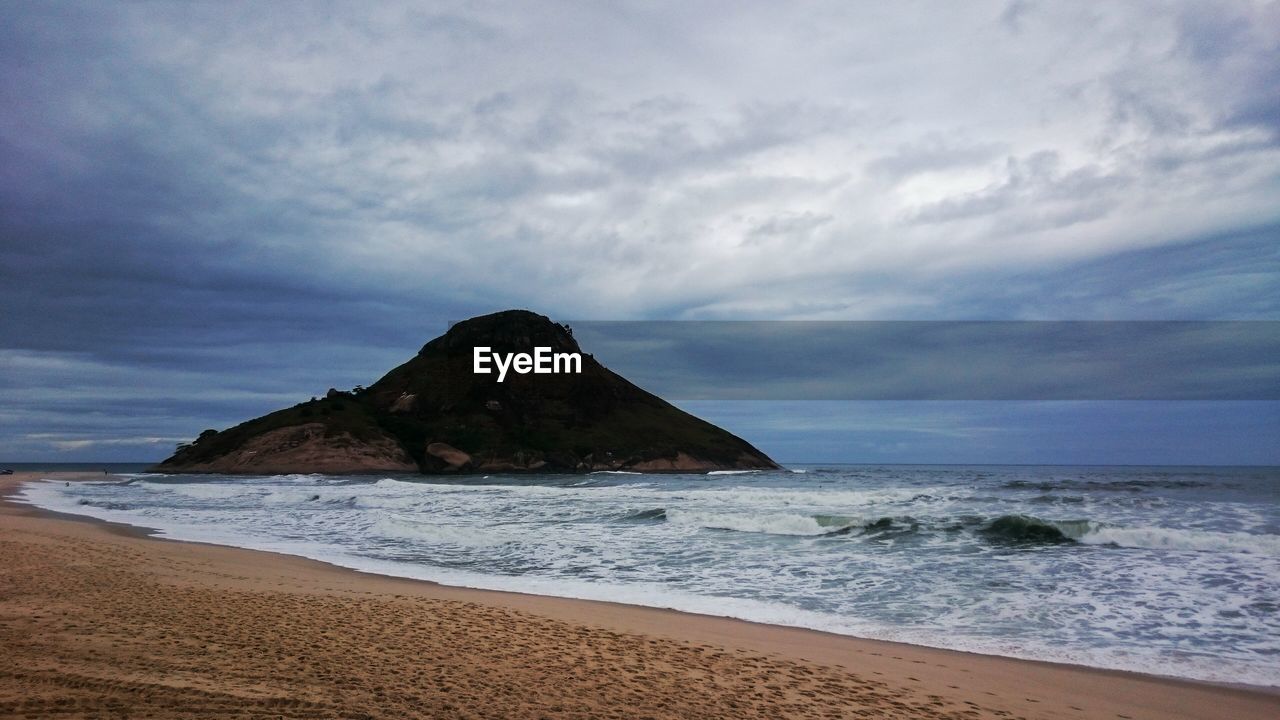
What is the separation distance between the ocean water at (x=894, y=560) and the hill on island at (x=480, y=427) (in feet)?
177

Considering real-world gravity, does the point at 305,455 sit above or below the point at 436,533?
above

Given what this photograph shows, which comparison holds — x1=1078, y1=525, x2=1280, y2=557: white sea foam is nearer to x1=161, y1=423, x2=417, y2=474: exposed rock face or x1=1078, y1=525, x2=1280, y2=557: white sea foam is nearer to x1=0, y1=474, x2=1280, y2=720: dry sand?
x1=0, y1=474, x2=1280, y2=720: dry sand

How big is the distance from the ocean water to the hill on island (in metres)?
54.0

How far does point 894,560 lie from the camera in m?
15.5

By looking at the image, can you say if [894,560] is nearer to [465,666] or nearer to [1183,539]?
[1183,539]

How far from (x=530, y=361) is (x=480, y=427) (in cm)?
1918

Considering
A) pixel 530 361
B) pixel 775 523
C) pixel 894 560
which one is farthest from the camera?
pixel 530 361

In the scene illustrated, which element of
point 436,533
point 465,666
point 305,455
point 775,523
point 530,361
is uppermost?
point 530,361

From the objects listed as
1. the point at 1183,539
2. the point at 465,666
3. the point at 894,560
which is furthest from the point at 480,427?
the point at 465,666

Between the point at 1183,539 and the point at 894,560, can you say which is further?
the point at 1183,539

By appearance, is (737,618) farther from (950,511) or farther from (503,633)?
(950,511)

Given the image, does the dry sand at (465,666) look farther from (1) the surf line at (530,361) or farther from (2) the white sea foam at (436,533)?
(1) the surf line at (530,361)

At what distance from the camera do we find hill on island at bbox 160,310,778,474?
8312 cm

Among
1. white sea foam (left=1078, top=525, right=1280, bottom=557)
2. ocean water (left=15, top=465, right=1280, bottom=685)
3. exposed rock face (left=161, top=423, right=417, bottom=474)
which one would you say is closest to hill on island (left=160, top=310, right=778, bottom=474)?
exposed rock face (left=161, top=423, right=417, bottom=474)
